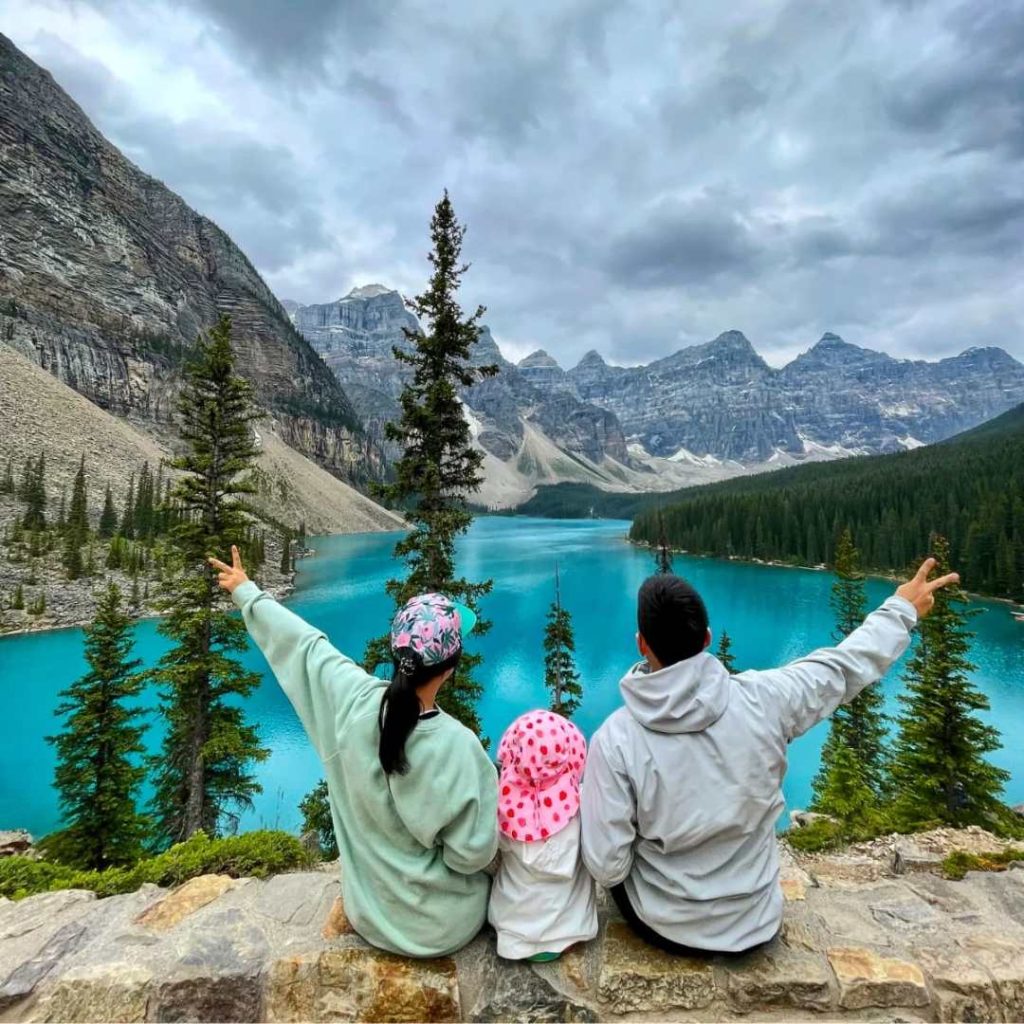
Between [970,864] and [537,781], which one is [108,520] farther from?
[970,864]

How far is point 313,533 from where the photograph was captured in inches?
3866

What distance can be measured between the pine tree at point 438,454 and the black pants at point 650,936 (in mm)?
6775

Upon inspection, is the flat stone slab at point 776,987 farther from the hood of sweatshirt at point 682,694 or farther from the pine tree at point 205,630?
the pine tree at point 205,630

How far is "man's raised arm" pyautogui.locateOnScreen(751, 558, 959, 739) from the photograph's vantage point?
2.09 meters

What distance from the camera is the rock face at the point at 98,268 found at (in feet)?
280

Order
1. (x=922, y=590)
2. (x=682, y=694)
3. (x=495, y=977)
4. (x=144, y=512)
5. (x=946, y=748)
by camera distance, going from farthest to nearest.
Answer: (x=144, y=512) → (x=946, y=748) → (x=922, y=590) → (x=495, y=977) → (x=682, y=694)

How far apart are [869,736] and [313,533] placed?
9567cm

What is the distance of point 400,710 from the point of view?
1.98m

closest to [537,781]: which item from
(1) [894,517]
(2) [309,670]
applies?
(2) [309,670]

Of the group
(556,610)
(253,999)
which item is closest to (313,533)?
(556,610)

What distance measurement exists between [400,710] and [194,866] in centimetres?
311

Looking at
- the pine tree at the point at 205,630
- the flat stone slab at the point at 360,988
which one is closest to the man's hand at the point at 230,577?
the flat stone slab at the point at 360,988

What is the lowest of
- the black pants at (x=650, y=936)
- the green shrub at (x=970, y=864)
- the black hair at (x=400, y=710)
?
the green shrub at (x=970, y=864)

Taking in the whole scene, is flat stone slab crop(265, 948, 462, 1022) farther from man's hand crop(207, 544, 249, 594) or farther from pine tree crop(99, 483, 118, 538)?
pine tree crop(99, 483, 118, 538)
